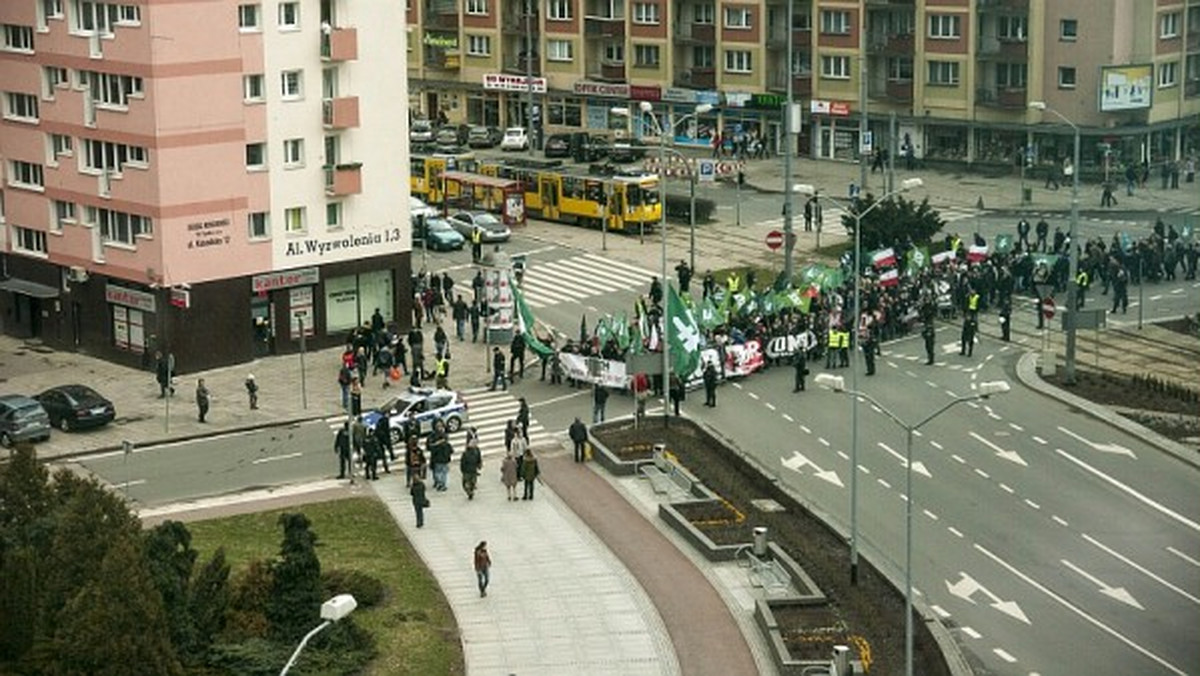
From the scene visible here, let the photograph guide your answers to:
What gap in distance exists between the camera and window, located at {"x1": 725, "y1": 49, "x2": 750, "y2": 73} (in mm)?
138500

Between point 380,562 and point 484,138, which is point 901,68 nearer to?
point 484,138

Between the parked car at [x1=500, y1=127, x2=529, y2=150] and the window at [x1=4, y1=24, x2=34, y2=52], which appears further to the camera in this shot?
the parked car at [x1=500, y1=127, x2=529, y2=150]

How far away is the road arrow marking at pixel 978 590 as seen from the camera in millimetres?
60656

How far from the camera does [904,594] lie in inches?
2366

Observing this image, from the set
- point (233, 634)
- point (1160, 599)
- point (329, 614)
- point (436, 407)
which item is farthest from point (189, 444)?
point (329, 614)

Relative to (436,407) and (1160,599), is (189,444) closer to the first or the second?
(436,407)

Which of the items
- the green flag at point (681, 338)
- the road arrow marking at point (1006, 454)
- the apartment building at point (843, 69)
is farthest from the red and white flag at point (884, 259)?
the apartment building at point (843, 69)

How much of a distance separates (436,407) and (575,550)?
45.2 ft

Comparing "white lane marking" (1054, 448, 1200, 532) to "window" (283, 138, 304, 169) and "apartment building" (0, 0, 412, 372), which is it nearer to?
"apartment building" (0, 0, 412, 372)

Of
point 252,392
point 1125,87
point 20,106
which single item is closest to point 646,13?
point 1125,87

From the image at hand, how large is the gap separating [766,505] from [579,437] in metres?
7.36

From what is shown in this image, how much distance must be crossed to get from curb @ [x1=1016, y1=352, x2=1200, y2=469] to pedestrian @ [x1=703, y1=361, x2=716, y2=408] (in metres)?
10.5

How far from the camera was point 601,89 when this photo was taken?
14312 centimetres

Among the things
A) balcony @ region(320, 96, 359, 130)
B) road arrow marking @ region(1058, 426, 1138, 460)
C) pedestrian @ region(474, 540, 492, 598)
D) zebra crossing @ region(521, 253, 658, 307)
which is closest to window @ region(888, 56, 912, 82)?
zebra crossing @ region(521, 253, 658, 307)
